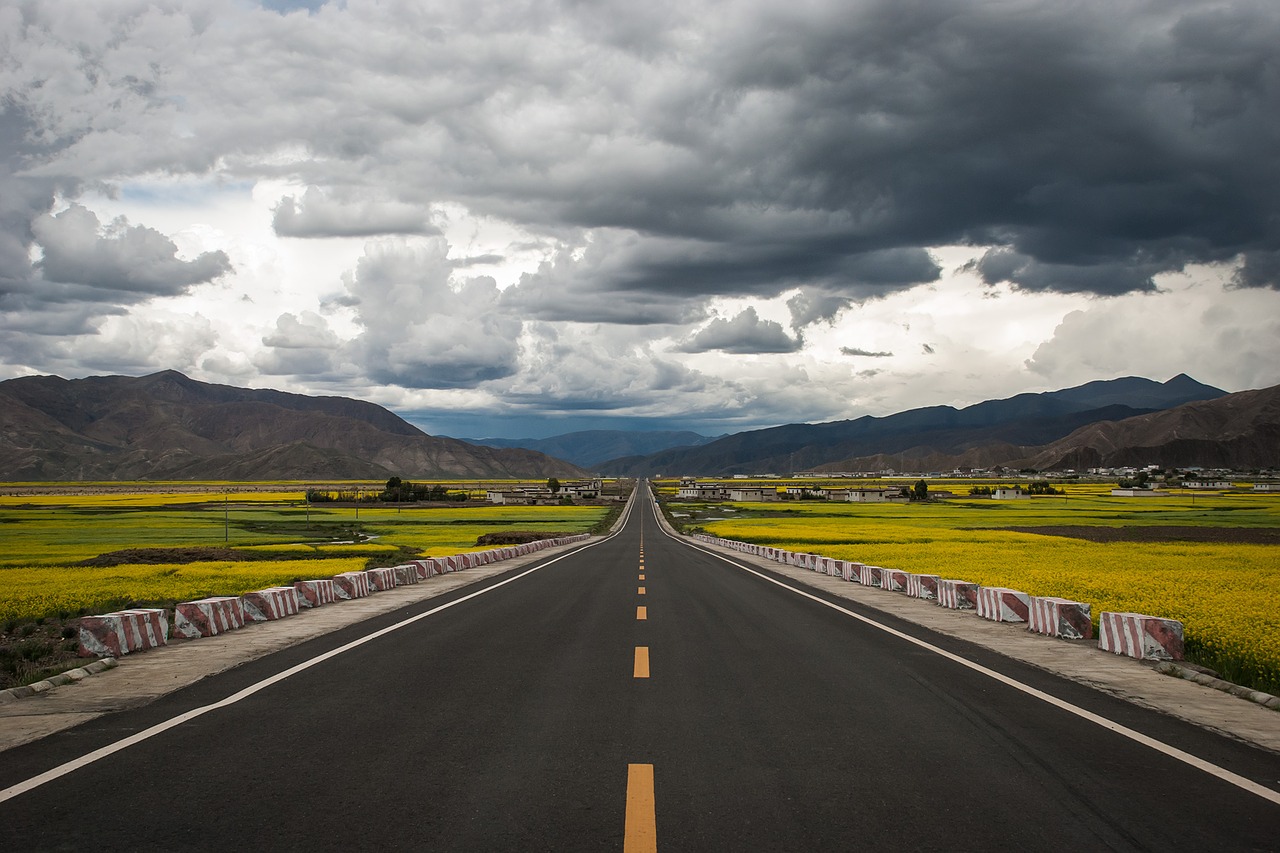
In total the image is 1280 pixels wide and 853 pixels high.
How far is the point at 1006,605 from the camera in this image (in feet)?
57.9

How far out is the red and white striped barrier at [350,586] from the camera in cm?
2213

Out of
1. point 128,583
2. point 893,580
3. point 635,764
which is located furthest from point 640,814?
point 128,583

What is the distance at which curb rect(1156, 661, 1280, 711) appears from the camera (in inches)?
408

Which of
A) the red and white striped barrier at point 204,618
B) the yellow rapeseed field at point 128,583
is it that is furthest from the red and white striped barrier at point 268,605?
the yellow rapeseed field at point 128,583

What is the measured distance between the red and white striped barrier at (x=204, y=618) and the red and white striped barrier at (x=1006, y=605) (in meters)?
14.9

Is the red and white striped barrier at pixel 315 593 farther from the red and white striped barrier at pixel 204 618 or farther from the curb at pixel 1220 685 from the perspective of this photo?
the curb at pixel 1220 685

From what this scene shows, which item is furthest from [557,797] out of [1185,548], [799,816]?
[1185,548]

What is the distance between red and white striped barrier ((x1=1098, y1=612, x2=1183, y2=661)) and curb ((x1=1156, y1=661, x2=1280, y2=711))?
0.37 meters

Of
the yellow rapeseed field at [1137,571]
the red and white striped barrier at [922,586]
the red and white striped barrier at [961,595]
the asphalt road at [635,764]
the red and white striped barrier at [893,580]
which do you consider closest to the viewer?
the asphalt road at [635,764]

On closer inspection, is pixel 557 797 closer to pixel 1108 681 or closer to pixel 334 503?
pixel 1108 681

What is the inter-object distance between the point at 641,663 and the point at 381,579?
15148 millimetres

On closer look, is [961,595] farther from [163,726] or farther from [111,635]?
[111,635]

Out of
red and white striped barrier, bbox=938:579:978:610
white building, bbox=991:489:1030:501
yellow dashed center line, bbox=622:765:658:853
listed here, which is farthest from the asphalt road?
white building, bbox=991:489:1030:501

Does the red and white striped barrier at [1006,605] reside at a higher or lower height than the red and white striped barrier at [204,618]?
lower
